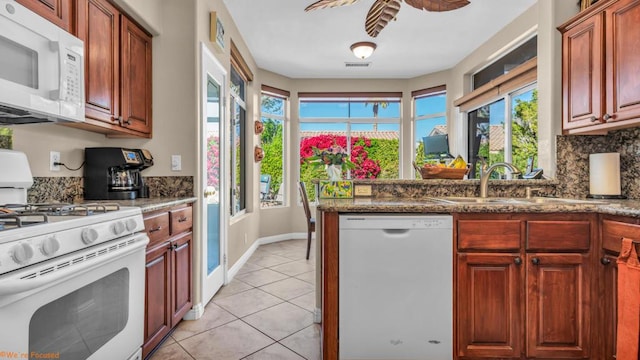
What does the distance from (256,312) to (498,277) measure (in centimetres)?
174

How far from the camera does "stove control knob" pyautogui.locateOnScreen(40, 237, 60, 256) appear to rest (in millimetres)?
1062

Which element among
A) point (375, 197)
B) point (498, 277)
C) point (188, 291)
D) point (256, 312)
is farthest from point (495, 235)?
point (188, 291)

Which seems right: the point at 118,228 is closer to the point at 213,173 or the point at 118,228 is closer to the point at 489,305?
the point at 213,173

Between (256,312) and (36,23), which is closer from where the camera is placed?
(36,23)

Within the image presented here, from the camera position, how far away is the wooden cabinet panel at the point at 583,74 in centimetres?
212

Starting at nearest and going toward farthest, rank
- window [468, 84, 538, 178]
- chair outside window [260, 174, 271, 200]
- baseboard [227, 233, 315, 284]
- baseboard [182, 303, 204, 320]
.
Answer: baseboard [182, 303, 204, 320] < baseboard [227, 233, 315, 284] < window [468, 84, 538, 178] < chair outside window [260, 174, 271, 200]

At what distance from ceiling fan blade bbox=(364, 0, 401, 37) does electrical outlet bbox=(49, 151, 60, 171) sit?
7.21 ft

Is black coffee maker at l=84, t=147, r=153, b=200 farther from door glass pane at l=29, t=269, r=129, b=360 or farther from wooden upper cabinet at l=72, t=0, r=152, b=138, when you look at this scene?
door glass pane at l=29, t=269, r=129, b=360

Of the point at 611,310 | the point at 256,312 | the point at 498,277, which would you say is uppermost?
the point at 498,277

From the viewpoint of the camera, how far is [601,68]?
211 centimetres

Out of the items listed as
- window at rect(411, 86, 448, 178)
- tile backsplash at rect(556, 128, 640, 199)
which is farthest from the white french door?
window at rect(411, 86, 448, 178)

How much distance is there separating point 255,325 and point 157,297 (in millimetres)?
733

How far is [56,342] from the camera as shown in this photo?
1.13m

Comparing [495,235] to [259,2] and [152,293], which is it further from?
[259,2]
